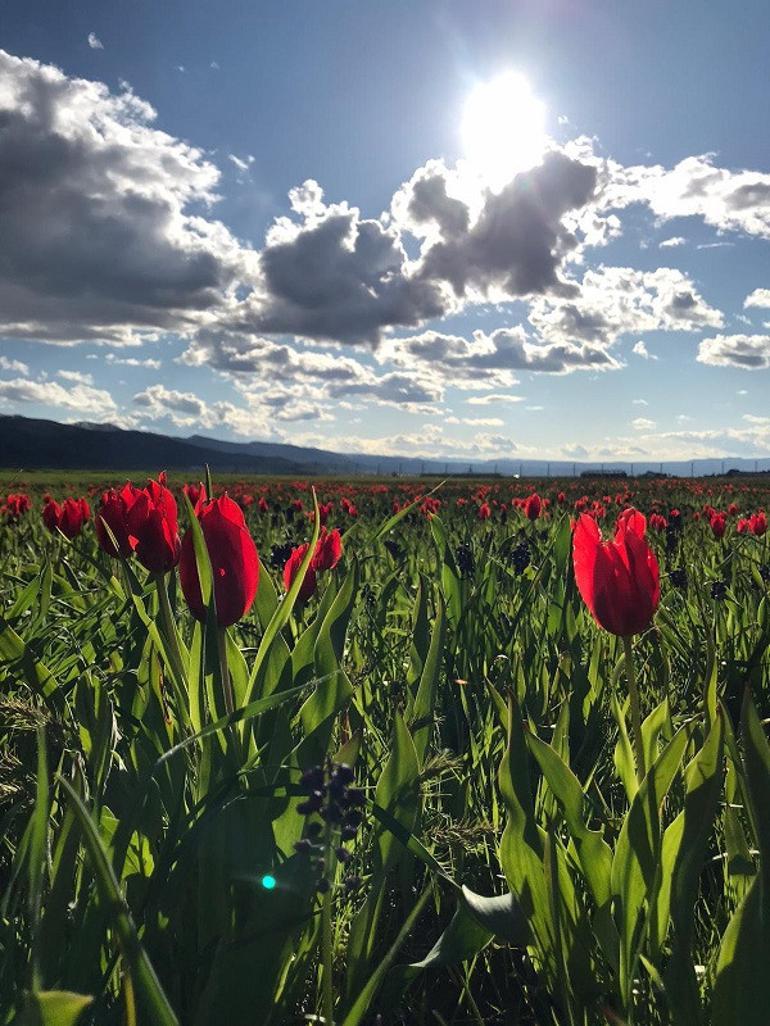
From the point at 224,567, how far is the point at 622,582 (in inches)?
33.5

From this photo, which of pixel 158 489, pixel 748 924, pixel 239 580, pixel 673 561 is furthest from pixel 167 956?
pixel 673 561

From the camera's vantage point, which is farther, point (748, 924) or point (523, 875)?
point (523, 875)

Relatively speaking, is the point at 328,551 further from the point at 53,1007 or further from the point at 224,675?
the point at 53,1007

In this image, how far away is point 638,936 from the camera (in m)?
1.34

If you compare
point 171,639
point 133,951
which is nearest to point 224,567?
point 171,639

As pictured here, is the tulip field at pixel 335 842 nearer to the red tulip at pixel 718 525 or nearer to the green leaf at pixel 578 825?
the green leaf at pixel 578 825

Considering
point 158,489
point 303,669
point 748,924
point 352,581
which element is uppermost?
point 158,489

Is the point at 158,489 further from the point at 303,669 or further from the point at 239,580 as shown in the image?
the point at 303,669

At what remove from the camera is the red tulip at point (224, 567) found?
152 centimetres

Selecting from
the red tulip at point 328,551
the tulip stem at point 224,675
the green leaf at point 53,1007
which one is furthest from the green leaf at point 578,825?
the red tulip at point 328,551

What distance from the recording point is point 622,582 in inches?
62.8

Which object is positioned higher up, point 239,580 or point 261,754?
point 239,580

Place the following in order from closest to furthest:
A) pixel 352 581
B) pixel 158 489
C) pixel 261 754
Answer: pixel 261 754
pixel 352 581
pixel 158 489

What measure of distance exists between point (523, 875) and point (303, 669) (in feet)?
1.95
